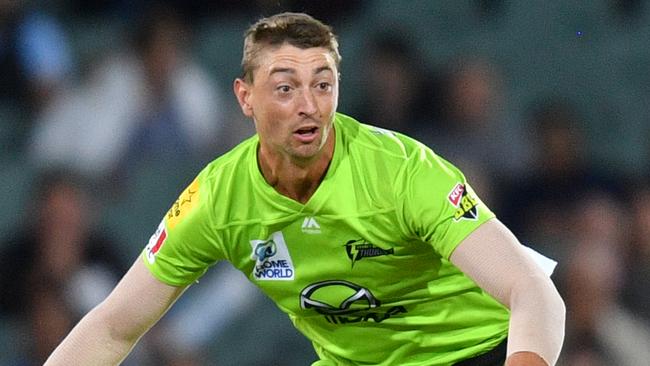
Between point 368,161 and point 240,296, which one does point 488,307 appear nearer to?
point 368,161

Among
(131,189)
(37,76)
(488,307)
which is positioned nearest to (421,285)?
(488,307)

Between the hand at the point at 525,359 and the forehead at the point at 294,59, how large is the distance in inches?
38.0

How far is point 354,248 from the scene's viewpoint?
10.9 ft

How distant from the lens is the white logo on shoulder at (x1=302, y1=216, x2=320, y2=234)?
3.35 meters

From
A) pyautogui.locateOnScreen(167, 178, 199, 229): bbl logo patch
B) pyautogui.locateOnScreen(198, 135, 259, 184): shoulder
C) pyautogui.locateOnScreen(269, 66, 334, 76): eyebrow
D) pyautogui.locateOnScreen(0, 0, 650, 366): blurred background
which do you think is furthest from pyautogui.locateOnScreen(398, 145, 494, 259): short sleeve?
pyautogui.locateOnScreen(0, 0, 650, 366): blurred background

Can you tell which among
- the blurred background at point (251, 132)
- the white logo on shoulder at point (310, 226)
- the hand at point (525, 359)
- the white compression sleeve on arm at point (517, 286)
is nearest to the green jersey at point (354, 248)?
the white logo on shoulder at point (310, 226)

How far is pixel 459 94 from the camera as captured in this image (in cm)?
612

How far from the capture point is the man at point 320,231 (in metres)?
3.22

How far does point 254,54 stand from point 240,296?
2.65 metres

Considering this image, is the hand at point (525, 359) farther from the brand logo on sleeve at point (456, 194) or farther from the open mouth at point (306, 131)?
the open mouth at point (306, 131)

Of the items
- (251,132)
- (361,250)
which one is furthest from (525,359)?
(251,132)

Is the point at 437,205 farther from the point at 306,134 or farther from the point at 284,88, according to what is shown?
the point at 284,88

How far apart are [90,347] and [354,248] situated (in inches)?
30.6

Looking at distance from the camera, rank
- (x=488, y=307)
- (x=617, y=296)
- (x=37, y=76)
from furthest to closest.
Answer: (x=37, y=76) < (x=617, y=296) < (x=488, y=307)
